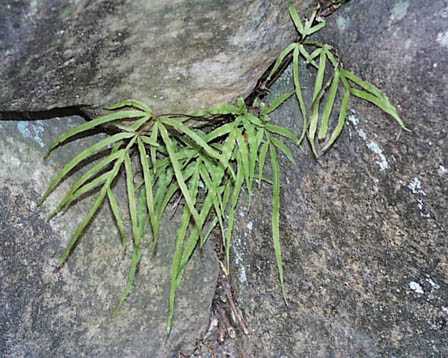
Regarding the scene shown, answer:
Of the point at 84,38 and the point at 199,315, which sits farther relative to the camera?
the point at 199,315

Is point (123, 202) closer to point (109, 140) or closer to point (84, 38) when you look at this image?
point (109, 140)

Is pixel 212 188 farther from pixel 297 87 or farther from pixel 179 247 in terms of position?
pixel 297 87

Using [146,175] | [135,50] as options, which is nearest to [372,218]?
[146,175]

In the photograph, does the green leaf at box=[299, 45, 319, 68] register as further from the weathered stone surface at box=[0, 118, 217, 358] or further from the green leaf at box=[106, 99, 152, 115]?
the weathered stone surface at box=[0, 118, 217, 358]

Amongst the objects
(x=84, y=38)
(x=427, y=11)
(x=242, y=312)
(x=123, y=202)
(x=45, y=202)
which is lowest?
(x=242, y=312)

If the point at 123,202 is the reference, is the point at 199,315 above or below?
below

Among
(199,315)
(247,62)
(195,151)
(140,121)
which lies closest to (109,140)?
(140,121)
